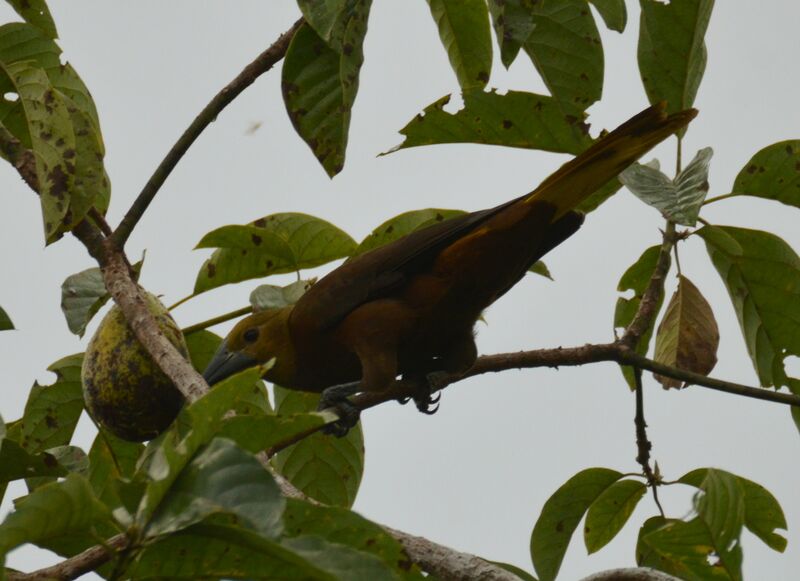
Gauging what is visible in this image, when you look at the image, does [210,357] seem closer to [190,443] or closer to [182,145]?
[182,145]

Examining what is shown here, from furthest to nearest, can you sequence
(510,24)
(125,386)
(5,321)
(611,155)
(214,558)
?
(611,155), (125,386), (5,321), (510,24), (214,558)

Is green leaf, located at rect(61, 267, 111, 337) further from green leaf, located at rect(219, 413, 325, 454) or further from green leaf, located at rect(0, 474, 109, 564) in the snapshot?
green leaf, located at rect(0, 474, 109, 564)

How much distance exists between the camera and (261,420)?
5.84 feet

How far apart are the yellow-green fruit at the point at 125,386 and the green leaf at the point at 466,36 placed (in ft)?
3.75

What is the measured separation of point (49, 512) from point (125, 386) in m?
1.34

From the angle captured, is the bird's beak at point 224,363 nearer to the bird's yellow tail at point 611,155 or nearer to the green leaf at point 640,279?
the bird's yellow tail at point 611,155

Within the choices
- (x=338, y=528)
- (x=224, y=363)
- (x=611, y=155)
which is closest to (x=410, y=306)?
(x=224, y=363)

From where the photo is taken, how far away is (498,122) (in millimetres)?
3180

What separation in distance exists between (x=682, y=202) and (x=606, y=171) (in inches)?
22.3

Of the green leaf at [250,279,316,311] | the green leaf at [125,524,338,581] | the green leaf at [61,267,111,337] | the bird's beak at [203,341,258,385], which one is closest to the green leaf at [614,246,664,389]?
the green leaf at [250,279,316,311]

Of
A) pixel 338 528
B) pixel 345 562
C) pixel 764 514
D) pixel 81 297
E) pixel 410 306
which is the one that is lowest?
pixel 345 562

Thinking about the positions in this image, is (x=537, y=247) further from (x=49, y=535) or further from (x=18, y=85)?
(x=49, y=535)

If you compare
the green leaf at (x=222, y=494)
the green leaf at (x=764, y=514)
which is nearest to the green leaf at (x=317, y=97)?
the green leaf at (x=764, y=514)

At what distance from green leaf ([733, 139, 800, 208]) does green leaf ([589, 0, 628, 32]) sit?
26.8 inches
